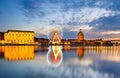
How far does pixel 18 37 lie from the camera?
123188 millimetres

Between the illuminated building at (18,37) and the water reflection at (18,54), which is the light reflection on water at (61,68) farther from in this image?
the illuminated building at (18,37)

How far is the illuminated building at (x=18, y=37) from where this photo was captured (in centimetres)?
12096

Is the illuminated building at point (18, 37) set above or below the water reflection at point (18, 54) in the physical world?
above

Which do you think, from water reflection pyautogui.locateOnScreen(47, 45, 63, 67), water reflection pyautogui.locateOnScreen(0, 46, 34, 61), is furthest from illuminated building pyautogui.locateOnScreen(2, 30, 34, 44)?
water reflection pyautogui.locateOnScreen(47, 45, 63, 67)

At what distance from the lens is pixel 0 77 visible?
13117 mm

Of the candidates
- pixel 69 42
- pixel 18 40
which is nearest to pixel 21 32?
pixel 18 40

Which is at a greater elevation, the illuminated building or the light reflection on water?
the illuminated building

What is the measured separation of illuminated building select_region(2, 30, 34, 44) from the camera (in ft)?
397

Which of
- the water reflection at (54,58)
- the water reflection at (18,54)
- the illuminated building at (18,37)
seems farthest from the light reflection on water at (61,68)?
the illuminated building at (18,37)

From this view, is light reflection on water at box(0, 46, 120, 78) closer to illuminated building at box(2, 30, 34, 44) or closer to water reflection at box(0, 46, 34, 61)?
water reflection at box(0, 46, 34, 61)

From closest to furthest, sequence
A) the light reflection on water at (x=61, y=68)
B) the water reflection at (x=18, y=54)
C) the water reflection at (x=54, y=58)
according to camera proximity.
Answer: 1. the light reflection on water at (x=61, y=68)
2. the water reflection at (x=54, y=58)
3. the water reflection at (x=18, y=54)

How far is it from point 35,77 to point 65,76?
1831mm

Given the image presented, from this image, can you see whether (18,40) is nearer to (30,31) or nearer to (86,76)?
(30,31)

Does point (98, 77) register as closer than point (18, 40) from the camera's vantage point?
Yes
